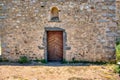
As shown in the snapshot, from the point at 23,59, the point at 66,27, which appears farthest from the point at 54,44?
the point at 23,59

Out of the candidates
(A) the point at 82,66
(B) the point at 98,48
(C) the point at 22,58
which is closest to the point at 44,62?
(C) the point at 22,58

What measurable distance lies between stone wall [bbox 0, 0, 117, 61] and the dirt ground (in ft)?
2.89

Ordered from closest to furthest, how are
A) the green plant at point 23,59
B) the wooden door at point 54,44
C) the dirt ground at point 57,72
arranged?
1. the dirt ground at point 57,72
2. the green plant at point 23,59
3. the wooden door at point 54,44

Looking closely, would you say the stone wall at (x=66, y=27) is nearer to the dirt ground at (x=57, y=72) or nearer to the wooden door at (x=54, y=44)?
the wooden door at (x=54, y=44)

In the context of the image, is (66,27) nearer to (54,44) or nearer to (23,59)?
(54,44)

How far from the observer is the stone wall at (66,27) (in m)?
11.2

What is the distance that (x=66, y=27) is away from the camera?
1138 centimetres

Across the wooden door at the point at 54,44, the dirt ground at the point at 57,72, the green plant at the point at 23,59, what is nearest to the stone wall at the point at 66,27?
the green plant at the point at 23,59

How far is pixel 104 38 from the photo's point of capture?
11227 millimetres

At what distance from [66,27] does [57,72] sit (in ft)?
8.56

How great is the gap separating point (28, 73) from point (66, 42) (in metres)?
2.81

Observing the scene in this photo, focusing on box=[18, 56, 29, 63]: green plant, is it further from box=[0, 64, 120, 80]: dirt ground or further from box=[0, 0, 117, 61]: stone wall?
box=[0, 64, 120, 80]: dirt ground

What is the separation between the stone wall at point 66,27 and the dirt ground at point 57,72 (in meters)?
0.88

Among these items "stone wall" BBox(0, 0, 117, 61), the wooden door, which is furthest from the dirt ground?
the wooden door
